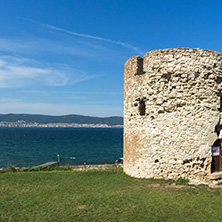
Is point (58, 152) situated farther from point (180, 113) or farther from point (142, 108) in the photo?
point (180, 113)

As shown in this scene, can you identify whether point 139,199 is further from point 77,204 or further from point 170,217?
point 77,204

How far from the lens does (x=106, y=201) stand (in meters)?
8.42

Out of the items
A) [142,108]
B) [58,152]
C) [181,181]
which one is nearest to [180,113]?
[142,108]

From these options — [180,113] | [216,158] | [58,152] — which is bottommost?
[58,152]

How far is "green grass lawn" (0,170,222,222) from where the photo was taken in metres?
7.09

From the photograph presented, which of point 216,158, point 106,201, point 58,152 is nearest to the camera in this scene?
point 106,201

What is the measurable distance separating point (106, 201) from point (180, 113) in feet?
18.7

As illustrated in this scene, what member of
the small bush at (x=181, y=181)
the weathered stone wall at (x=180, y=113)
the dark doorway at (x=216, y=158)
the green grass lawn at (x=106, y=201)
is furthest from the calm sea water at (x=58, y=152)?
the dark doorway at (x=216, y=158)

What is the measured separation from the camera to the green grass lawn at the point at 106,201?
23.2 ft

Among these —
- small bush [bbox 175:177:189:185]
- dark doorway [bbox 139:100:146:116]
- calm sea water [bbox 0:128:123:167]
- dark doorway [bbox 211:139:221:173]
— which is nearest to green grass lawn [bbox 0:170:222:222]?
small bush [bbox 175:177:189:185]

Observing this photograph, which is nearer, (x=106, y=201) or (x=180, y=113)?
(x=106, y=201)

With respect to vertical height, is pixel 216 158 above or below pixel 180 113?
below

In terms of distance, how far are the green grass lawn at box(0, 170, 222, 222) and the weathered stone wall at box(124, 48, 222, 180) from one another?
113 centimetres

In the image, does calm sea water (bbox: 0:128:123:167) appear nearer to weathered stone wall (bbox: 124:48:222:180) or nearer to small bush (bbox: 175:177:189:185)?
weathered stone wall (bbox: 124:48:222:180)
